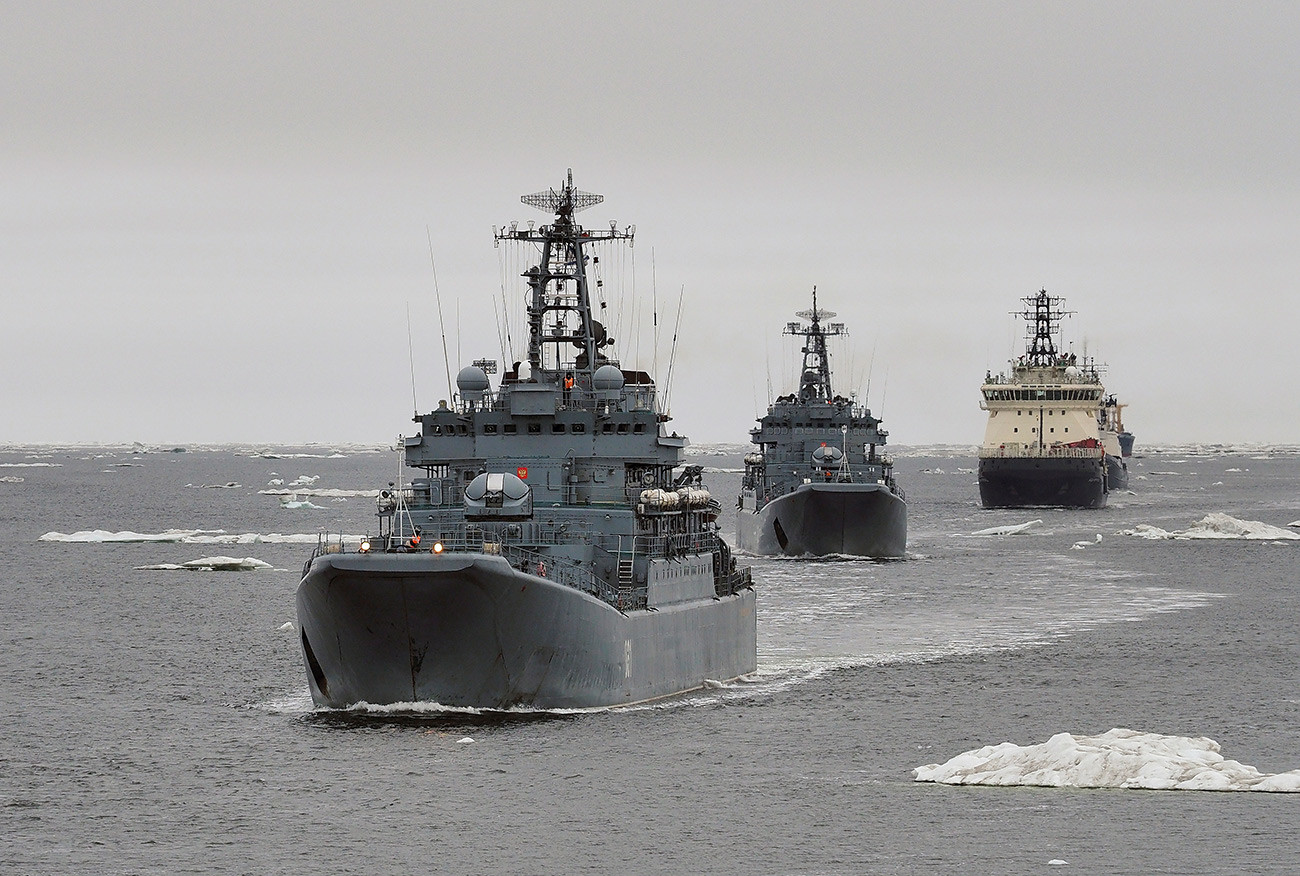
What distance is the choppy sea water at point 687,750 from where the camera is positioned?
2552 cm

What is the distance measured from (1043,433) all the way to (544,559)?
4229 inches

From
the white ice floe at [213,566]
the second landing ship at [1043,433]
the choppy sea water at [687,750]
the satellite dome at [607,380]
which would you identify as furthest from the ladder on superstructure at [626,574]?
the second landing ship at [1043,433]

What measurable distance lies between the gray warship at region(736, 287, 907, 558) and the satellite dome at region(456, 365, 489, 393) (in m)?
42.2

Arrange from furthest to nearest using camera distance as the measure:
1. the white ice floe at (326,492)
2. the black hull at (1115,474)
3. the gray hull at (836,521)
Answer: the white ice floe at (326,492), the black hull at (1115,474), the gray hull at (836,521)

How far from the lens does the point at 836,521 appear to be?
80688 millimetres

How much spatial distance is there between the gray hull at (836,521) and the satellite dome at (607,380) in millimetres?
41218

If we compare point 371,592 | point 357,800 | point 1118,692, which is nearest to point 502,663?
point 371,592

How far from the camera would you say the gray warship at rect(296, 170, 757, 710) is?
105ft

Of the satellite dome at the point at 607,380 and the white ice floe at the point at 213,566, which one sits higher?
the satellite dome at the point at 607,380

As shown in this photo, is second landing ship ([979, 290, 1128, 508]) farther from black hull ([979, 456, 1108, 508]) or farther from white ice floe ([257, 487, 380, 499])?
white ice floe ([257, 487, 380, 499])

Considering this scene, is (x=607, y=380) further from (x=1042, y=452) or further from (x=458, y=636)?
(x=1042, y=452)

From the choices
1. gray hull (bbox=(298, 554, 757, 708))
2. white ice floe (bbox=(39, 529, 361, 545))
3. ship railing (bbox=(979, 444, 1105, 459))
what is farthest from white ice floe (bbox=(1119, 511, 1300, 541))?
gray hull (bbox=(298, 554, 757, 708))

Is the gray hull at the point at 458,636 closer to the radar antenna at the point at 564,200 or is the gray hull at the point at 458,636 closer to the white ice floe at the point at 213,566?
the radar antenna at the point at 564,200

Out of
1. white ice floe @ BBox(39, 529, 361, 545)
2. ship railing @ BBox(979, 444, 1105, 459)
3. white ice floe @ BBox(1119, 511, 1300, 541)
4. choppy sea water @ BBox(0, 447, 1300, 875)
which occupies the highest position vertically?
ship railing @ BBox(979, 444, 1105, 459)
